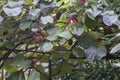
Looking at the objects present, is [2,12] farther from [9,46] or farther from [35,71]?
[35,71]

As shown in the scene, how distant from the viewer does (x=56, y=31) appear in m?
1.41

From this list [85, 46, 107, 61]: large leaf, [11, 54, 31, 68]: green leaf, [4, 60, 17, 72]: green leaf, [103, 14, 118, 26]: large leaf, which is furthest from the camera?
[4, 60, 17, 72]: green leaf

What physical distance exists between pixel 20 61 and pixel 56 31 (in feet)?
0.85

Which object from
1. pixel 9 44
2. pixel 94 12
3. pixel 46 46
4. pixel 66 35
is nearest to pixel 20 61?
pixel 9 44

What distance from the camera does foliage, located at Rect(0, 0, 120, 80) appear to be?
1272 millimetres

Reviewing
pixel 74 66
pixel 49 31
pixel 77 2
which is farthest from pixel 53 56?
pixel 74 66

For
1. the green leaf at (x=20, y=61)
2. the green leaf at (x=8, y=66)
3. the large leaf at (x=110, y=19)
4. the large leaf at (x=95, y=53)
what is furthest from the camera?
the green leaf at (x=8, y=66)

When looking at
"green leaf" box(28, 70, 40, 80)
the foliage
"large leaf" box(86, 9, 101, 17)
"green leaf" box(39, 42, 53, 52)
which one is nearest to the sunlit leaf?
the foliage

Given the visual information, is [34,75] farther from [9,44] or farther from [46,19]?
[46,19]

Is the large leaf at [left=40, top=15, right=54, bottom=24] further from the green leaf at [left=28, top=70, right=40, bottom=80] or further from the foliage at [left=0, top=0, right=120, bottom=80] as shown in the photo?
the green leaf at [left=28, top=70, right=40, bottom=80]

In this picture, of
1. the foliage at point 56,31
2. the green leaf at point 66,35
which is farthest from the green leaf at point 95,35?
the green leaf at point 66,35

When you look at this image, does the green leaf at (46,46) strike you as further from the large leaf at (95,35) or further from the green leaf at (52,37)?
the large leaf at (95,35)

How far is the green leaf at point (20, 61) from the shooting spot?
150cm

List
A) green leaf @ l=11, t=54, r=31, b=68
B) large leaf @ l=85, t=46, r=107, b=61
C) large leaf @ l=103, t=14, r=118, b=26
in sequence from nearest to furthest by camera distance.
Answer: large leaf @ l=103, t=14, r=118, b=26
large leaf @ l=85, t=46, r=107, b=61
green leaf @ l=11, t=54, r=31, b=68
